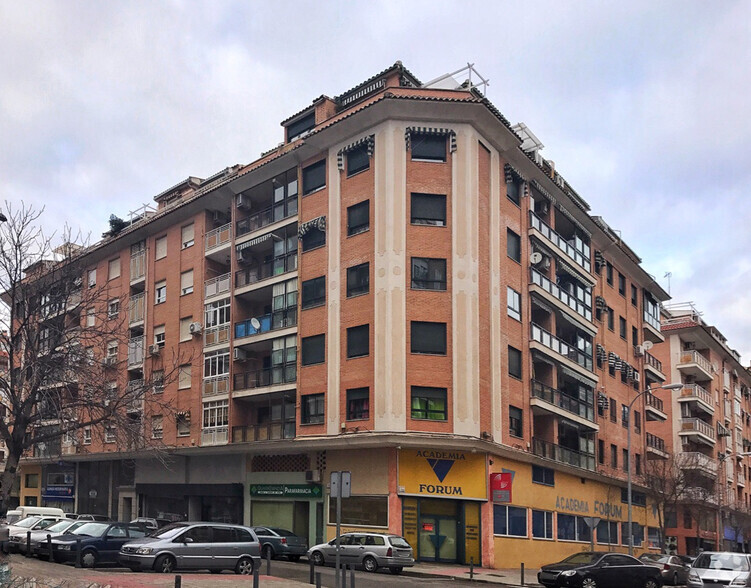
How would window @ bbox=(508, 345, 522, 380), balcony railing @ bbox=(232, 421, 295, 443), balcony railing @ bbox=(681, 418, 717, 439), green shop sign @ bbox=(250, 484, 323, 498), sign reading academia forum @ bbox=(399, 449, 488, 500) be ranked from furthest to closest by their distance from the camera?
1. balcony railing @ bbox=(681, 418, 717, 439)
2. window @ bbox=(508, 345, 522, 380)
3. balcony railing @ bbox=(232, 421, 295, 443)
4. green shop sign @ bbox=(250, 484, 323, 498)
5. sign reading academia forum @ bbox=(399, 449, 488, 500)

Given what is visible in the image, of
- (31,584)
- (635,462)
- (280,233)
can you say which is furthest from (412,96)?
(635,462)

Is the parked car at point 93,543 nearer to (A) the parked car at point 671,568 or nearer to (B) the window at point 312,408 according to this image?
(B) the window at point 312,408

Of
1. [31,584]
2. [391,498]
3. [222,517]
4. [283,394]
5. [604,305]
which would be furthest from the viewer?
[604,305]

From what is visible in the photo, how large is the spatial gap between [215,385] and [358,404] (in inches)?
398

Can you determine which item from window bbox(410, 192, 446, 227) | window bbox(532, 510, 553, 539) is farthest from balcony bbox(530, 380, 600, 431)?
window bbox(410, 192, 446, 227)

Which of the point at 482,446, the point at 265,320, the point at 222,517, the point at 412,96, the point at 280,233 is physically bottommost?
the point at 222,517

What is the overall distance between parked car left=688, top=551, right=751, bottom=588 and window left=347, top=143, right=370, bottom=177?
20142 millimetres

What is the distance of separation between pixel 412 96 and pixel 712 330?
5012 centimetres

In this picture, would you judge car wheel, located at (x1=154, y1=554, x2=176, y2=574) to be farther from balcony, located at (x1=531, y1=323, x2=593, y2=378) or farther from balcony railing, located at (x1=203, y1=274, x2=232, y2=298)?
balcony, located at (x1=531, y1=323, x2=593, y2=378)

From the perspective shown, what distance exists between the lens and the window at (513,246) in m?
38.8

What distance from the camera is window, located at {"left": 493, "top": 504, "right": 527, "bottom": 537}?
115ft

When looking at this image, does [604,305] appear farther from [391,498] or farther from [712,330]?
[712,330]

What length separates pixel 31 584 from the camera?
17.5 meters

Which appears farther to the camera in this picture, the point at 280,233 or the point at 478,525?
the point at 280,233
